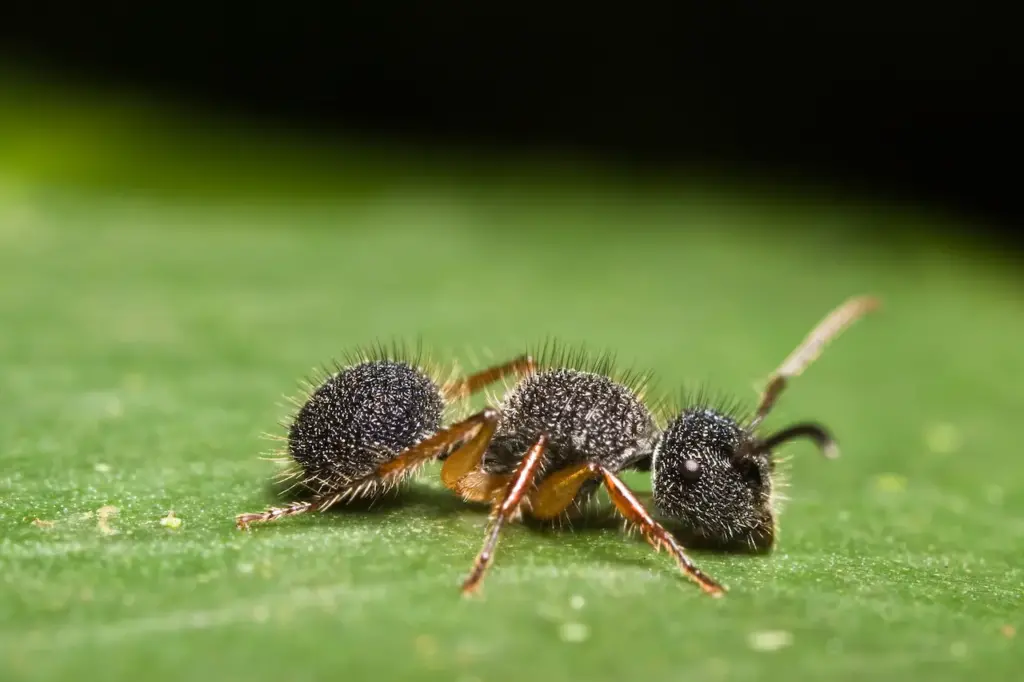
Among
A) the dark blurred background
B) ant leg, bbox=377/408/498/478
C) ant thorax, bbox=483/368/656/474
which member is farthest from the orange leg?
the dark blurred background

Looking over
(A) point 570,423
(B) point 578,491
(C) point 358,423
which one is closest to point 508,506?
(B) point 578,491

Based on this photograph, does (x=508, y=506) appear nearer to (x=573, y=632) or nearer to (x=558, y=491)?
(x=558, y=491)

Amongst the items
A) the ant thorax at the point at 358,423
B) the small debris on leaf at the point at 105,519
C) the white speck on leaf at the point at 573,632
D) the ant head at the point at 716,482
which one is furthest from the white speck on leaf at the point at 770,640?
the small debris on leaf at the point at 105,519

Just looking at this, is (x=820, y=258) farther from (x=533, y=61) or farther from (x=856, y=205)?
(x=533, y=61)

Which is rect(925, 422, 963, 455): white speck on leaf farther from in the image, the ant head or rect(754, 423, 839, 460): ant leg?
rect(754, 423, 839, 460): ant leg

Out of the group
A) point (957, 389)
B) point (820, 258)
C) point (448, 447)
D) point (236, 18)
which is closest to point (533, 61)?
point (236, 18)

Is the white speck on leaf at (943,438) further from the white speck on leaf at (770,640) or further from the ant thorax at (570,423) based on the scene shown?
the white speck on leaf at (770,640)

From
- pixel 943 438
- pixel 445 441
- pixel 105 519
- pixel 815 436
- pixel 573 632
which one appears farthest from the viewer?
pixel 943 438
